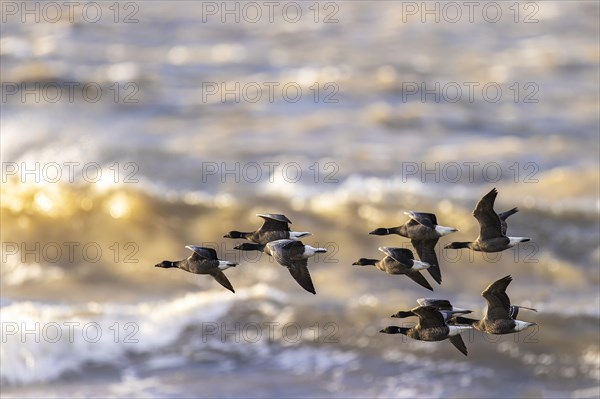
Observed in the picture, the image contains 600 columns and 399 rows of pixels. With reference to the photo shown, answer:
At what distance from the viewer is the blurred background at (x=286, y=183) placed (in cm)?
2612

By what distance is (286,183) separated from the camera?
3522cm

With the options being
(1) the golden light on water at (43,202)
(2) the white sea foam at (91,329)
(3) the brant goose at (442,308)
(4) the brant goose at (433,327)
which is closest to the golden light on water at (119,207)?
(1) the golden light on water at (43,202)

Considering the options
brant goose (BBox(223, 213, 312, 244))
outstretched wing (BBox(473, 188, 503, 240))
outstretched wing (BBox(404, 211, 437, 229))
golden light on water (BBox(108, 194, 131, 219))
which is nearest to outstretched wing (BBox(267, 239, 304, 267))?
brant goose (BBox(223, 213, 312, 244))

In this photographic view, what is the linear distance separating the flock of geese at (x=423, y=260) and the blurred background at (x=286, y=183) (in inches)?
478

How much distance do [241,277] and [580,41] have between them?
2336 centimetres

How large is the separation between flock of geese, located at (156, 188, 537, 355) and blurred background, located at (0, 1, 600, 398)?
478 inches

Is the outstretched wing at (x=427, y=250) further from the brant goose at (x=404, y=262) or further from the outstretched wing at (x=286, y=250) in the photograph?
the outstretched wing at (x=286, y=250)

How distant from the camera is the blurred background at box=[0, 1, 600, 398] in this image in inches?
1029

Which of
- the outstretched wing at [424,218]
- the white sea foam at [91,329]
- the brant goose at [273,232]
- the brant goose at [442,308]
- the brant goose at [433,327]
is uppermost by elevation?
the outstretched wing at [424,218]

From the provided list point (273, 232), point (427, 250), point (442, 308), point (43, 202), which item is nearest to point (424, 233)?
→ point (427, 250)

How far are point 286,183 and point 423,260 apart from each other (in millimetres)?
22536

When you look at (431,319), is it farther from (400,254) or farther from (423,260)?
(400,254)

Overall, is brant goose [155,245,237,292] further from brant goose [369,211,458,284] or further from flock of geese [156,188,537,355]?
brant goose [369,211,458,284]

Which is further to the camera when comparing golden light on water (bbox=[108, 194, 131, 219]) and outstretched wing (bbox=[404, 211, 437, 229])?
golden light on water (bbox=[108, 194, 131, 219])
